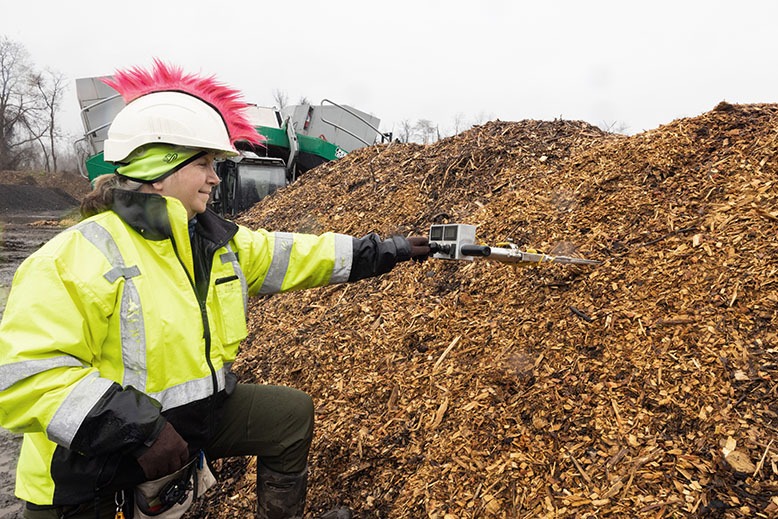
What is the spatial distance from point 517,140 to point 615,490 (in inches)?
162

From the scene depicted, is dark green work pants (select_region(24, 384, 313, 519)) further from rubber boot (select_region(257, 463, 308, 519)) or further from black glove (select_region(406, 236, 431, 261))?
black glove (select_region(406, 236, 431, 261))

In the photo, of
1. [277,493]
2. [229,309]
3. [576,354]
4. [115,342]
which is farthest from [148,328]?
[576,354]

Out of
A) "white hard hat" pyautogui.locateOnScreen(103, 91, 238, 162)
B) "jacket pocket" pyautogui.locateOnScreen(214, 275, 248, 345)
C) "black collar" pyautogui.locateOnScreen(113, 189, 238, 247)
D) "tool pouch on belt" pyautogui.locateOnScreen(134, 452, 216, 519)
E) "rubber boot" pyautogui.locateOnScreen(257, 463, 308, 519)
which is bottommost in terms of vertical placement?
"rubber boot" pyautogui.locateOnScreen(257, 463, 308, 519)

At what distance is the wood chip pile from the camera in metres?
2.31

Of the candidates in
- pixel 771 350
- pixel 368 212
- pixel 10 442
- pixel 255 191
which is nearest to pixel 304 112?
pixel 255 191

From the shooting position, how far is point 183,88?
236 centimetres

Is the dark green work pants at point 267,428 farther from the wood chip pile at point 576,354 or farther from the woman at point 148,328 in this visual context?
the wood chip pile at point 576,354

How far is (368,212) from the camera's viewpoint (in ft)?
20.7

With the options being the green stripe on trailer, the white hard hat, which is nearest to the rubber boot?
the white hard hat

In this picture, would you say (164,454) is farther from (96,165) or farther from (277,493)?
(96,165)

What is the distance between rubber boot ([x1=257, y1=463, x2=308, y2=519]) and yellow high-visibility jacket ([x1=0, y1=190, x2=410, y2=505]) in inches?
21.1

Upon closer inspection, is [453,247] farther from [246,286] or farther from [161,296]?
[161,296]

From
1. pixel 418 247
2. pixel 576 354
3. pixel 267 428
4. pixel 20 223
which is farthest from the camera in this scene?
pixel 20 223

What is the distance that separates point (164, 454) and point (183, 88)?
1.57m
